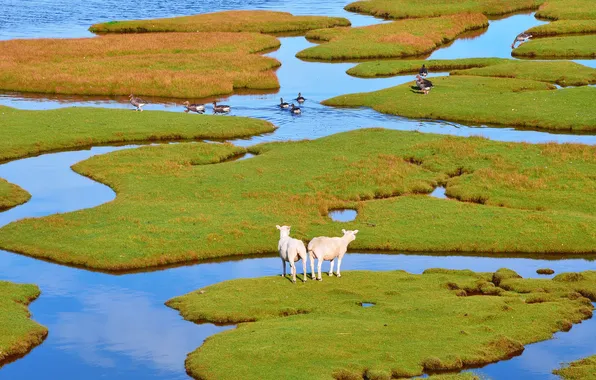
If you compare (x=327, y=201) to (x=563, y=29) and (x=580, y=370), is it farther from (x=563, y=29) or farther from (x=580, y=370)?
(x=563, y=29)

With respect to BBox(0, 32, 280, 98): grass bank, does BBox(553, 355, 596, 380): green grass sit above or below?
below

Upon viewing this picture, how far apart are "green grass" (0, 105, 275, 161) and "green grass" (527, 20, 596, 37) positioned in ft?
169

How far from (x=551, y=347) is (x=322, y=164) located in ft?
80.7

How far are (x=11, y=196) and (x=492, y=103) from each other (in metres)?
37.3

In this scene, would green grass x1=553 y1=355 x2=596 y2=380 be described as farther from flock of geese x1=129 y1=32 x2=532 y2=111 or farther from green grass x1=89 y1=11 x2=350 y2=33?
green grass x1=89 y1=11 x2=350 y2=33

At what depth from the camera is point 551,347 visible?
3194cm

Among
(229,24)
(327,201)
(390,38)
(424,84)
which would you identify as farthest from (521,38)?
(327,201)

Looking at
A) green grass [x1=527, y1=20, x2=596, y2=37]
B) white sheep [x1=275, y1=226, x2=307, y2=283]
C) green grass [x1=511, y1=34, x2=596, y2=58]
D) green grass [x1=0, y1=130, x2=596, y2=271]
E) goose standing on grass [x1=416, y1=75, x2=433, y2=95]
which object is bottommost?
green grass [x1=0, y1=130, x2=596, y2=271]

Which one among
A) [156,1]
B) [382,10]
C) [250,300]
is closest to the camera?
[250,300]

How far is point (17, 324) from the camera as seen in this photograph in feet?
110

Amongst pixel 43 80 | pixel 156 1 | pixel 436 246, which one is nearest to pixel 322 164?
pixel 436 246

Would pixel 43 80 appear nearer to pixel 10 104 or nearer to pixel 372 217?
pixel 10 104

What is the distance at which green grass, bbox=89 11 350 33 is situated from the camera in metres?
114

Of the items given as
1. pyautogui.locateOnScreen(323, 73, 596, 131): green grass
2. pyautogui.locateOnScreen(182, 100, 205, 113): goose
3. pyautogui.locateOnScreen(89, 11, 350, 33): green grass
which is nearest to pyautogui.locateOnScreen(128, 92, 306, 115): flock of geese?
pyautogui.locateOnScreen(182, 100, 205, 113): goose
